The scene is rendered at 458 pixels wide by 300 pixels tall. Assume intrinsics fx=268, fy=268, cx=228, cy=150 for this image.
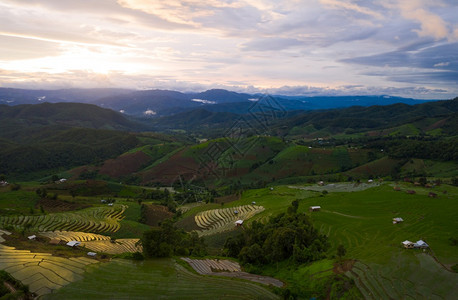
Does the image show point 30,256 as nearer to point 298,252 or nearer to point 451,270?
point 298,252

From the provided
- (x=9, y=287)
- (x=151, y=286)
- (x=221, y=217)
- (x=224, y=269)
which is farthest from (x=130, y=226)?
(x=151, y=286)

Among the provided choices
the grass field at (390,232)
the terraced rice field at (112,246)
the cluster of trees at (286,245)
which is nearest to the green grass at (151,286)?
the grass field at (390,232)

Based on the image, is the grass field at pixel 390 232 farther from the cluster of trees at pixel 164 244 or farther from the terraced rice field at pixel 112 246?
the terraced rice field at pixel 112 246

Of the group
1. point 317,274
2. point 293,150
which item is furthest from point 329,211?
point 293,150

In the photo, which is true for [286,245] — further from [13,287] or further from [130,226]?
[130,226]

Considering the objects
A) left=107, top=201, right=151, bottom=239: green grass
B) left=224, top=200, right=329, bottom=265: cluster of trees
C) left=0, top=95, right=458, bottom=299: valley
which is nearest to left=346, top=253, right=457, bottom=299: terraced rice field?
left=0, top=95, right=458, bottom=299: valley

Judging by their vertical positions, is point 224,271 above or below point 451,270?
below
